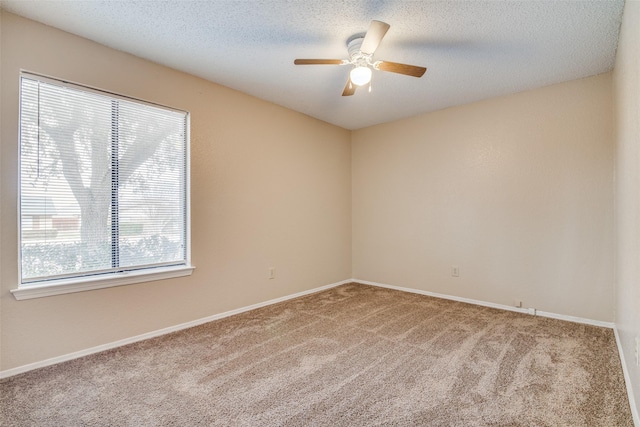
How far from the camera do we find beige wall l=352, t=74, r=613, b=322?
3.04m

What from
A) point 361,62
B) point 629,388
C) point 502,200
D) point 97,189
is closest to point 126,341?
point 97,189

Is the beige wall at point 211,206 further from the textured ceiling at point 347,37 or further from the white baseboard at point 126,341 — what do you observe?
the textured ceiling at point 347,37

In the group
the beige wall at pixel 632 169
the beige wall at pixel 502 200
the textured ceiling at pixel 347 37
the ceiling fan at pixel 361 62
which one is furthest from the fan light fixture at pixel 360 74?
the beige wall at pixel 502 200

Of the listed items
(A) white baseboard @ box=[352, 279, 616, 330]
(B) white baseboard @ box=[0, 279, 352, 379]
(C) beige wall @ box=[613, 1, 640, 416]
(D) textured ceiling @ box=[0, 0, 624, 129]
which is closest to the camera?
(C) beige wall @ box=[613, 1, 640, 416]

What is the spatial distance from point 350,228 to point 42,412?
12.9 ft

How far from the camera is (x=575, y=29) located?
2262 millimetres

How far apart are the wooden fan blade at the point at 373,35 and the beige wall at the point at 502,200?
2223 millimetres

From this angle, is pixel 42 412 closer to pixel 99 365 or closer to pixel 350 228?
pixel 99 365

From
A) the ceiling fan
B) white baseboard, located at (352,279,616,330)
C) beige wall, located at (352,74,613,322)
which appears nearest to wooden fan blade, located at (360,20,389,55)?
the ceiling fan

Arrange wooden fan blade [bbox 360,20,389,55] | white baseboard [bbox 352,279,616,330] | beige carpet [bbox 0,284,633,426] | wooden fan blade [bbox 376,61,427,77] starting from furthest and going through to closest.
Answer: white baseboard [bbox 352,279,616,330] < wooden fan blade [bbox 376,61,427,77] < wooden fan blade [bbox 360,20,389,55] < beige carpet [bbox 0,284,633,426]

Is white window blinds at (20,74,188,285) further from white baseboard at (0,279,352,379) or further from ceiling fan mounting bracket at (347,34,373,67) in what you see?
ceiling fan mounting bracket at (347,34,373,67)

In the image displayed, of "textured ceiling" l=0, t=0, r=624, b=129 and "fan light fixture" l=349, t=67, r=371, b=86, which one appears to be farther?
A: "fan light fixture" l=349, t=67, r=371, b=86

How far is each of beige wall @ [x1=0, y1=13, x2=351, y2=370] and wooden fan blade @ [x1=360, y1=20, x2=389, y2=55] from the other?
1788mm

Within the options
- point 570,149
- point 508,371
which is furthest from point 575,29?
point 508,371
